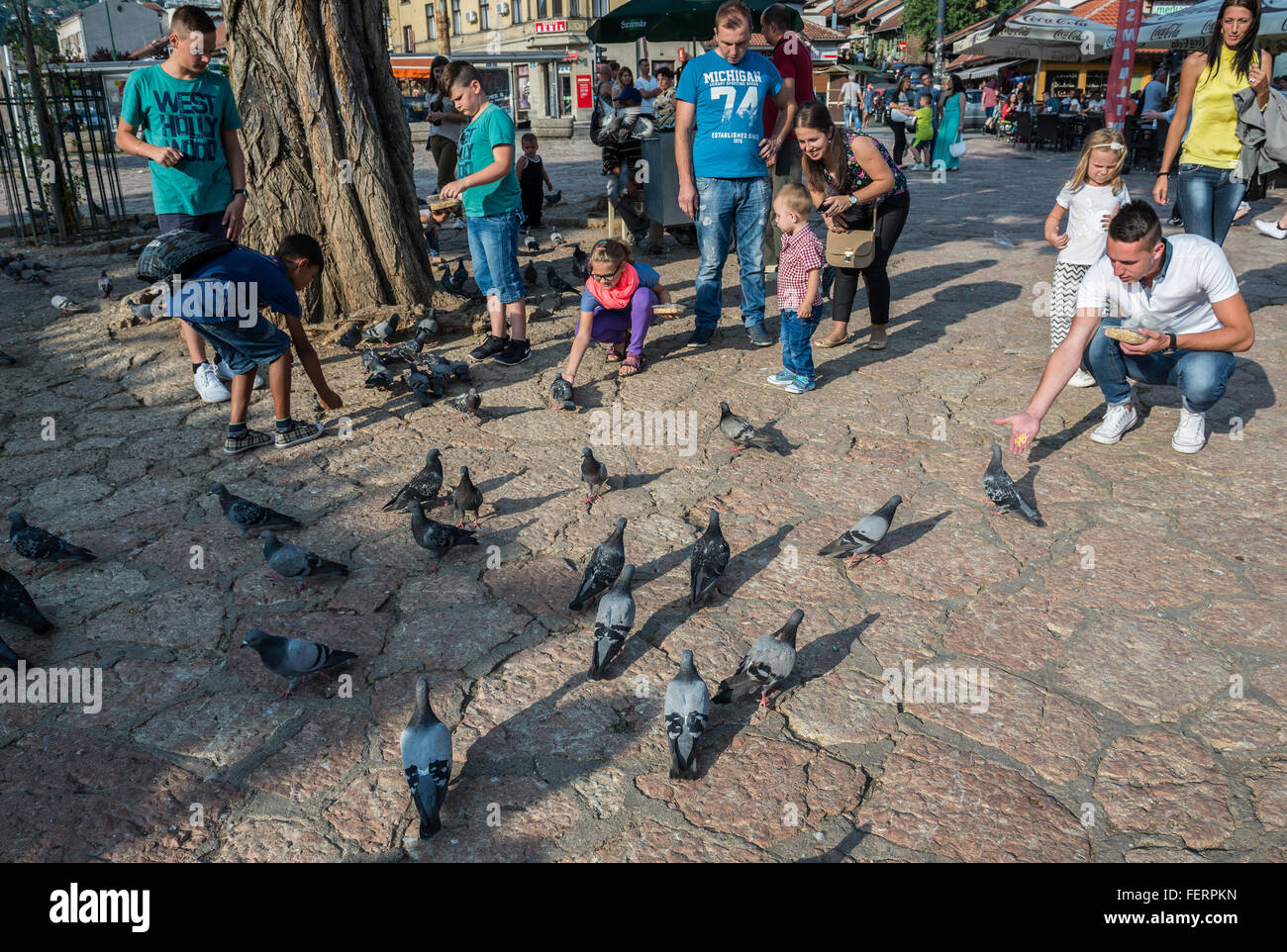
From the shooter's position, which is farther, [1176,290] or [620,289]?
[620,289]

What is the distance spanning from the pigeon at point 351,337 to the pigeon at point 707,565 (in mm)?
3909

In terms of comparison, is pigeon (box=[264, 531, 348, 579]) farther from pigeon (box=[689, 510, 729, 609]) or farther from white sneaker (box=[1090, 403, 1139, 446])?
white sneaker (box=[1090, 403, 1139, 446])

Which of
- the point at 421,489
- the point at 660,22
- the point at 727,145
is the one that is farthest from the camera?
the point at 660,22

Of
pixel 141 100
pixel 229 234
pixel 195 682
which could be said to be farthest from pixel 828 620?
pixel 141 100

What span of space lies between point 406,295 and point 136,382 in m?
2.10

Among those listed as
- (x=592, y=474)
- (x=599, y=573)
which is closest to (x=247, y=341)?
(x=592, y=474)

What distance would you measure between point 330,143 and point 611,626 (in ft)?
16.5

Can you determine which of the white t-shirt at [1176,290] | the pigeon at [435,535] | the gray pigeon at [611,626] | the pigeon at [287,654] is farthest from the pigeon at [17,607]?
the white t-shirt at [1176,290]

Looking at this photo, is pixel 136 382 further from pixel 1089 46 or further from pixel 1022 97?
pixel 1022 97

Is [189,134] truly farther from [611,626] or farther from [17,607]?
[611,626]

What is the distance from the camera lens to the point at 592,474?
428 centimetres

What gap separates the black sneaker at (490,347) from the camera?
627 centimetres

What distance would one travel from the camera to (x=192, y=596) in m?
3.61

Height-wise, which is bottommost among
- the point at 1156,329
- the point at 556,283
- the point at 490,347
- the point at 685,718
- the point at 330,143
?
the point at 685,718
